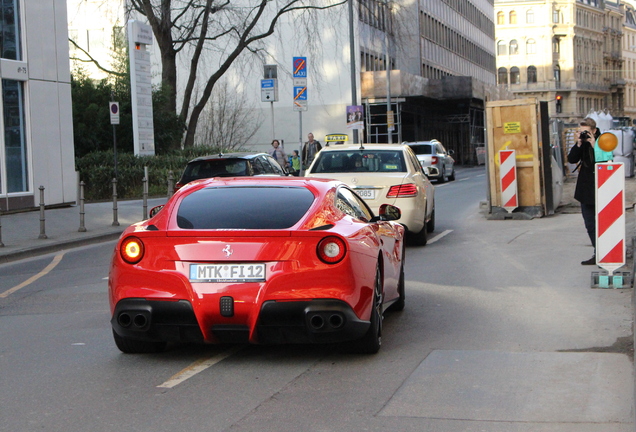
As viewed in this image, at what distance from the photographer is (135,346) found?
7328 mm

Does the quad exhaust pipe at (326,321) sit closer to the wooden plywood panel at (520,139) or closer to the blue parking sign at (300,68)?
the wooden plywood panel at (520,139)

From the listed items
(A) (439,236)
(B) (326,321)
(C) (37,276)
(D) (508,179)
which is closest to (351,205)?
(B) (326,321)

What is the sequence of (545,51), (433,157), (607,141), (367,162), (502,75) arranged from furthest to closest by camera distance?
(502,75)
(545,51)
(433,157)
(367,162)
(607,141)

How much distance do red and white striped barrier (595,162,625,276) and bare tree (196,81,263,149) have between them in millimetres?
43743

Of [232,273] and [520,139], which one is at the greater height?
[520,139]

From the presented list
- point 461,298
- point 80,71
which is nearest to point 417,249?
point 461,298

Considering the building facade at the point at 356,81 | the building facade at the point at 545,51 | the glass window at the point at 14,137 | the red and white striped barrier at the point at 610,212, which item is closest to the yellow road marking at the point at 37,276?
the red and white striped barrier at the point at 610,212

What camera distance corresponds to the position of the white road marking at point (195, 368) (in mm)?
6434

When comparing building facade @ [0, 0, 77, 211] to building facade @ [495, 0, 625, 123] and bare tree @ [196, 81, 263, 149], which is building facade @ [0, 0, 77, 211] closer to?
bare tree @ [196, 81, 263, 149]

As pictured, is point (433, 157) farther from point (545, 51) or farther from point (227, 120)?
point (545, 51)

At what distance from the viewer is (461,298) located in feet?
32.7

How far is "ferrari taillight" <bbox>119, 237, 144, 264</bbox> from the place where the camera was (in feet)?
22.6

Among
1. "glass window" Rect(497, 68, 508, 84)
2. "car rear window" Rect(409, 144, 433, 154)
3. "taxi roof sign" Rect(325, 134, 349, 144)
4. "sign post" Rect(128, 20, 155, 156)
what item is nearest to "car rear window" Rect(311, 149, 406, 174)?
"sign post" Rect(128, 20, 155, 156)

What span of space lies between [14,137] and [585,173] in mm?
15395
